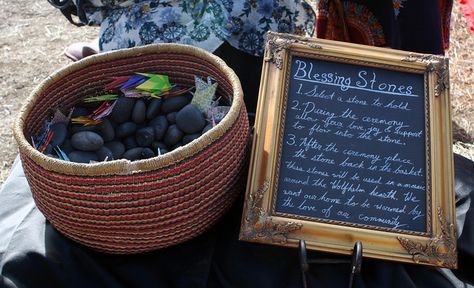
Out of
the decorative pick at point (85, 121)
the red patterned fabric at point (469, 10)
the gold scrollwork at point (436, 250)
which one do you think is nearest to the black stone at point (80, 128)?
the decorative pick at point (85, 121)

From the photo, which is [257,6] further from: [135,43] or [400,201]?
[400,201]

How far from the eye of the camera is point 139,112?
1045 millimetres

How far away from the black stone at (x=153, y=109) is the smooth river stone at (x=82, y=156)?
0.14m

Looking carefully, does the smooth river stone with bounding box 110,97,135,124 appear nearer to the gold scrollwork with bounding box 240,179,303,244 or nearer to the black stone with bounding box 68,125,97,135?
the black stone with bounding box 68,125,97,135

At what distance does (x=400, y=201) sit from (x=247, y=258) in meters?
0.28

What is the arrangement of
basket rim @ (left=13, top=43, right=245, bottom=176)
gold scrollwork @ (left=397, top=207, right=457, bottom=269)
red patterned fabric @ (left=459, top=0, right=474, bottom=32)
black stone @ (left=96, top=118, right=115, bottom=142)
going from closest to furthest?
basket rim @ (left=13, top=43, right=245, bottom=176)
gold scrollwork @ (left=397, top=207, right=457, bottom=269)
black stone @ (left=96, top=118, right=115, bottom=142)
red patterned fabric @ (left=459, top=0, right=474, bottom=32)

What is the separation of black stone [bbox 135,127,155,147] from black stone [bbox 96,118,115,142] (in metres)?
0.05

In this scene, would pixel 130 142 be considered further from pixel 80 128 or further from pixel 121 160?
pixel 121 160

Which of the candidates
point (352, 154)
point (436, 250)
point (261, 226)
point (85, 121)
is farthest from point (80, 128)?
point (436, 250)

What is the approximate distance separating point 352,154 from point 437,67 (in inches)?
8.8

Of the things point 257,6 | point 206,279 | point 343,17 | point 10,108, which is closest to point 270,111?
point 206,279

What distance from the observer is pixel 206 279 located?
964 mm

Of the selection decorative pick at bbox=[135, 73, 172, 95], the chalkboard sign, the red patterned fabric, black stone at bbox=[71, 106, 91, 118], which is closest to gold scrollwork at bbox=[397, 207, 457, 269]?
the chalkboard sign

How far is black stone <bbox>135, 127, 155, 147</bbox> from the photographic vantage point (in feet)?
3.29
